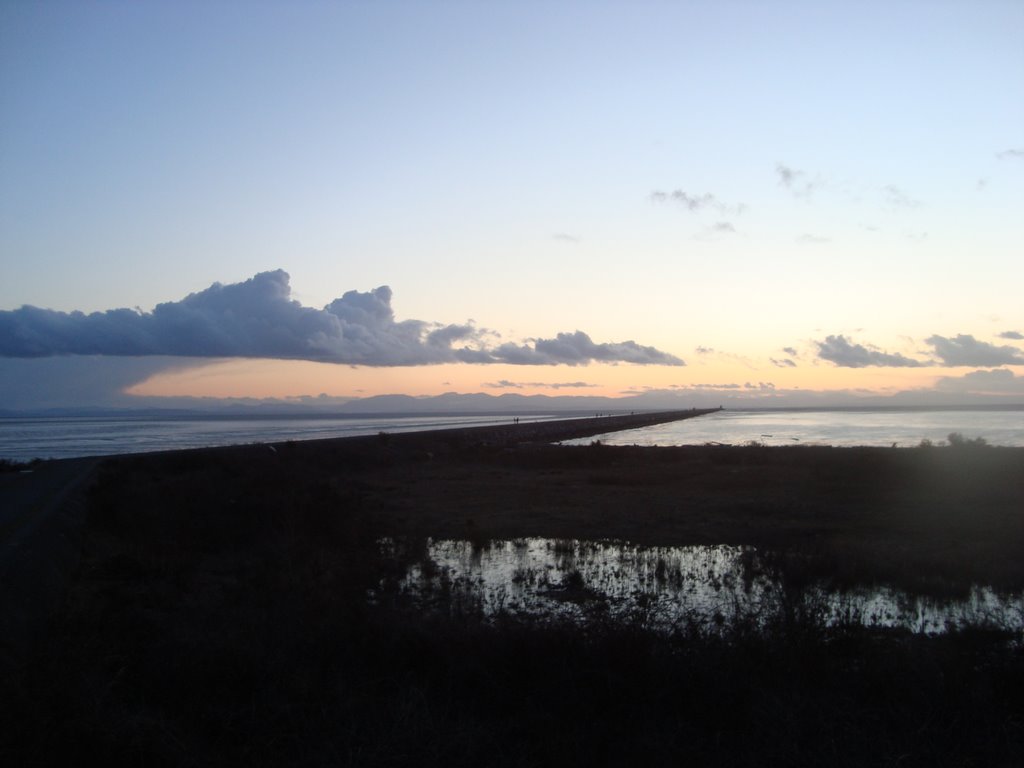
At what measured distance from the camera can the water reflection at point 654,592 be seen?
10305 millimetres

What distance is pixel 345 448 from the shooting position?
45062 millimetres

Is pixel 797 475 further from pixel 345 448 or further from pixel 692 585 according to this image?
pixel 345 448

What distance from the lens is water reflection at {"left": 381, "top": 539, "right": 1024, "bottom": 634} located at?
1030cm

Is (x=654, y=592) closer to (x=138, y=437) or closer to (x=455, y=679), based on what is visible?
(x=455, y=679)

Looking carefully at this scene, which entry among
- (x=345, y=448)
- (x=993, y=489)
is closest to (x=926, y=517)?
(x=993, y=489)

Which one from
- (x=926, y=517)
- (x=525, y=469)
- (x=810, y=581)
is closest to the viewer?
(x=810, y=581)

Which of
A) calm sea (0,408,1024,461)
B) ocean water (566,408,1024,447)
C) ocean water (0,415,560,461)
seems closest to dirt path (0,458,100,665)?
ocean water (0,415,560,461)

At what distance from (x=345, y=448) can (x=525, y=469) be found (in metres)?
11.7

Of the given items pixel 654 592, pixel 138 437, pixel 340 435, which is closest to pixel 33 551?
pixel 654 592

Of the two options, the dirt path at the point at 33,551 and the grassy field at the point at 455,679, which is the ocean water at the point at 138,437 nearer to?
the dirt path at the point at 33,551

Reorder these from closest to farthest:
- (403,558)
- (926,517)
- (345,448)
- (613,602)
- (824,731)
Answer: (824,731), (613,602), (403,558), (926,517), (345,448)

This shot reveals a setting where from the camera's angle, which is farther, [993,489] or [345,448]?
[345,448]

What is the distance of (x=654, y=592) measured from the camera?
12.8m

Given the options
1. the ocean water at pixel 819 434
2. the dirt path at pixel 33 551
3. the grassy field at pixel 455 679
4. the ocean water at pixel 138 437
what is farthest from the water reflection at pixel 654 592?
the ocean water at pixel 819 434
